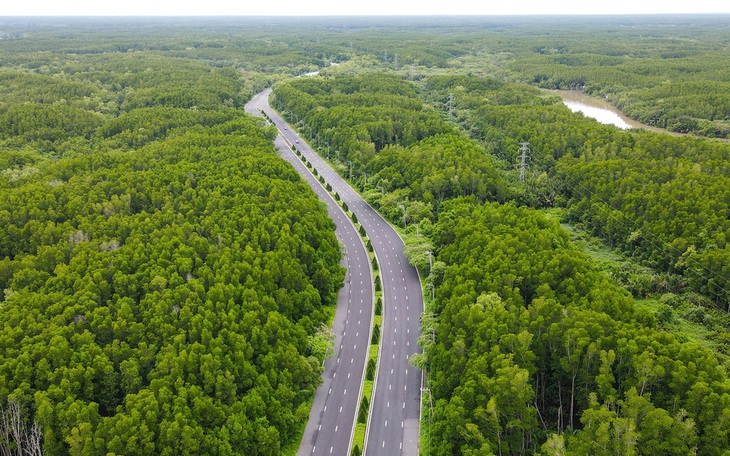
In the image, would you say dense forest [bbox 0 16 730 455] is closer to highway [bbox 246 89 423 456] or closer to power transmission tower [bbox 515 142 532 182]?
power transmission tower [bbox 515 142 532 182]

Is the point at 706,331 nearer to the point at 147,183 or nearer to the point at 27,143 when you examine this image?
the point at 147,183

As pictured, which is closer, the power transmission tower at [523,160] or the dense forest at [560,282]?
the dense forest at [560,282]

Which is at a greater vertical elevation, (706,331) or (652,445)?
(652,445)

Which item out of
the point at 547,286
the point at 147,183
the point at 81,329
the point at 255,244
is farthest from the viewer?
the point at 147,183

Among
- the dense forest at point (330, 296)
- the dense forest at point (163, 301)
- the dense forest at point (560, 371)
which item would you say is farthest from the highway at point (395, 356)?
the dense forest at point (163, 301)

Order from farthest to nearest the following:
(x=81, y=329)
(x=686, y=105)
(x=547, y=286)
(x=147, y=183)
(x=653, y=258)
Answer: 1. (x=686, y=105)
2. (x=147, y=183)
3. (x=653, y=258)
4. (x=547, y=286)
5. (x=81, y=329)

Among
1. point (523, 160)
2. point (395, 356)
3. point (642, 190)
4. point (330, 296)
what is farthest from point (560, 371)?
point (523, 160)

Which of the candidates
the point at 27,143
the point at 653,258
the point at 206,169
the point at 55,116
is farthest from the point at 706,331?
the point at 55,116

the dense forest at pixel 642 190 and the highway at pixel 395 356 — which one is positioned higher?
the dense forest at pixel 642 190

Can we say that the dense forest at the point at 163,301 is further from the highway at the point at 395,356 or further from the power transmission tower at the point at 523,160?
the power transmission tower at the point at 523,160
